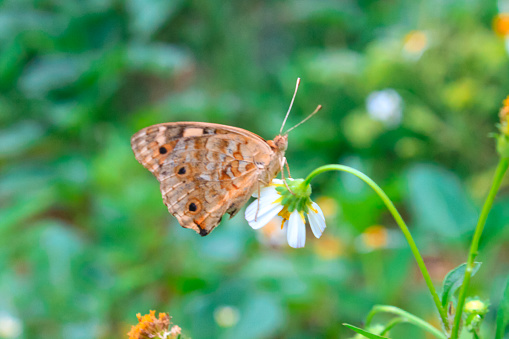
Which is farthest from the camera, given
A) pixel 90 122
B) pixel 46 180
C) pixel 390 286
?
pixel 90 122

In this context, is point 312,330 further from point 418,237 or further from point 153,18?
point 153,18

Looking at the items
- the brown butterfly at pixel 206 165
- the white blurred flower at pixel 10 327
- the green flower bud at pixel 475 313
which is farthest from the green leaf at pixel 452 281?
the white blurred flower at pixel 10 327

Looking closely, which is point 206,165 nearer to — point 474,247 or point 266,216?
point 266,216

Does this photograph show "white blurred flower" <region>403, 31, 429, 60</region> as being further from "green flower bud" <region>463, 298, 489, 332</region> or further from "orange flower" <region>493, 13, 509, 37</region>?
"green flower bud" <region>463, 298, 489, 332</region>

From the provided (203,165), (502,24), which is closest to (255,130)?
(502,24)

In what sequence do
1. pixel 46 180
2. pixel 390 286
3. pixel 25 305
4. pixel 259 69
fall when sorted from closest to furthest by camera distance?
1. pixel 390 286
2. pixel 25 305
3. pixel 46 180
4. pixel 259 69

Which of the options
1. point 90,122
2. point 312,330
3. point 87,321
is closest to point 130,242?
point 87,321
